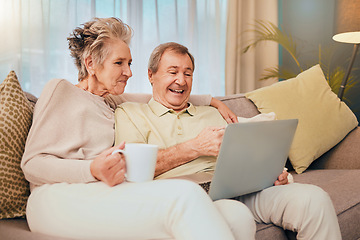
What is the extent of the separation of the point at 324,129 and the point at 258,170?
1017 mm

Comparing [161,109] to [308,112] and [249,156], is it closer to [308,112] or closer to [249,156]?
[249,156]

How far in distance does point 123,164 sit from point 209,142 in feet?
1.52

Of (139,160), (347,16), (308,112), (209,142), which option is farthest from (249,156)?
(347,16)

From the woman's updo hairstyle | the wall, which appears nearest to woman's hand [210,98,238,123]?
the woman's updo hairstyle

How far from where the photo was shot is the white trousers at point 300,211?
1226 millimetres

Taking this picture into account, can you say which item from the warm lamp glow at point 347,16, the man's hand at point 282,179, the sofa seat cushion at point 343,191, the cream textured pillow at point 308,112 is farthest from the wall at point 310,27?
the man's hand at point 282,179

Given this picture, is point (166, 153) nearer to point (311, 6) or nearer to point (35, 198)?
point (35, 198)

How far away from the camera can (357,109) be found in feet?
12.2

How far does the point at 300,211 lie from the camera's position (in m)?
1.25

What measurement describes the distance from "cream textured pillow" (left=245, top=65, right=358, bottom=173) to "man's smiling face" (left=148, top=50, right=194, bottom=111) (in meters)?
0.58

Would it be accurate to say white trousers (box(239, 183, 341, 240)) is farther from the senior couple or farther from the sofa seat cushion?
the sofa seat cushion

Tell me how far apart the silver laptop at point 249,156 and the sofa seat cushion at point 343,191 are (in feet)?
1.18

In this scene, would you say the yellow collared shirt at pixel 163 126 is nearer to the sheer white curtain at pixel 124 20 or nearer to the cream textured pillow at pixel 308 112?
the cream textured pillow at pixel 308 112

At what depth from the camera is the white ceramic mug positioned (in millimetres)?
1014
